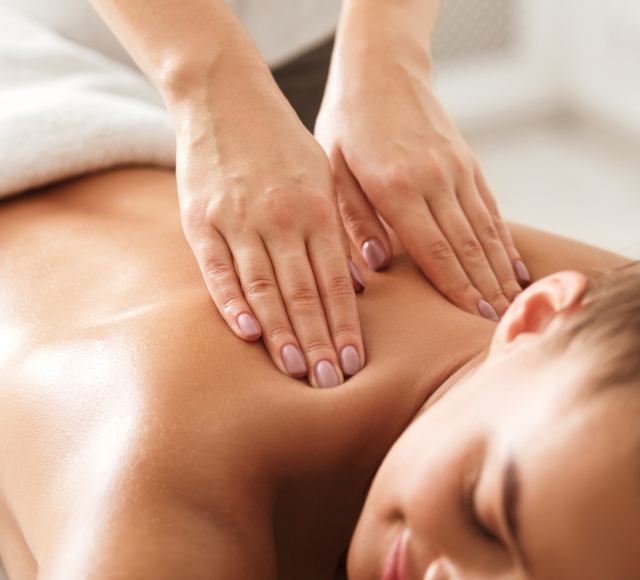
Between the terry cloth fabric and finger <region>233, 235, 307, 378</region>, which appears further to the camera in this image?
the terry cloth fabric

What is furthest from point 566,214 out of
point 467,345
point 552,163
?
point 467,345

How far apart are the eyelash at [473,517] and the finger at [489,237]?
0.37 m

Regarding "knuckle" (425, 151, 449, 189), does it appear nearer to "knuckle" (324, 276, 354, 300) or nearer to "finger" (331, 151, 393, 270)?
"finger" (331, 151, 393, 270)

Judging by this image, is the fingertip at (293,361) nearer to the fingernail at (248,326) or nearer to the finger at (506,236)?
the fingernail at (248,326)

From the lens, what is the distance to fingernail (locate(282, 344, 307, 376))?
0.83 meters

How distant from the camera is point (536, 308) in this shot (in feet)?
A: 2.58

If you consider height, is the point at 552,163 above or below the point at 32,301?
below

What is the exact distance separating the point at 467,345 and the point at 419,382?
0.07 m

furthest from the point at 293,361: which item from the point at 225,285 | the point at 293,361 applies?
the point at 225,285

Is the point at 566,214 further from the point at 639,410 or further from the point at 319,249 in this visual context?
the point at 639,410

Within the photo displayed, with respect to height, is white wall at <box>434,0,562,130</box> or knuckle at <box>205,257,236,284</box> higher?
knuckle at <box>205,257,236,284</box>

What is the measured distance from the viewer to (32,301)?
3.09ft

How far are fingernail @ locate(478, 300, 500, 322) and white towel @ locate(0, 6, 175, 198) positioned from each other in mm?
548

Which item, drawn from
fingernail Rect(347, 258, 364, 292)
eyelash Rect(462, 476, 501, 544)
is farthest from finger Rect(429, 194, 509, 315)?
eyelash Rect(462, 476, 501, 544)
